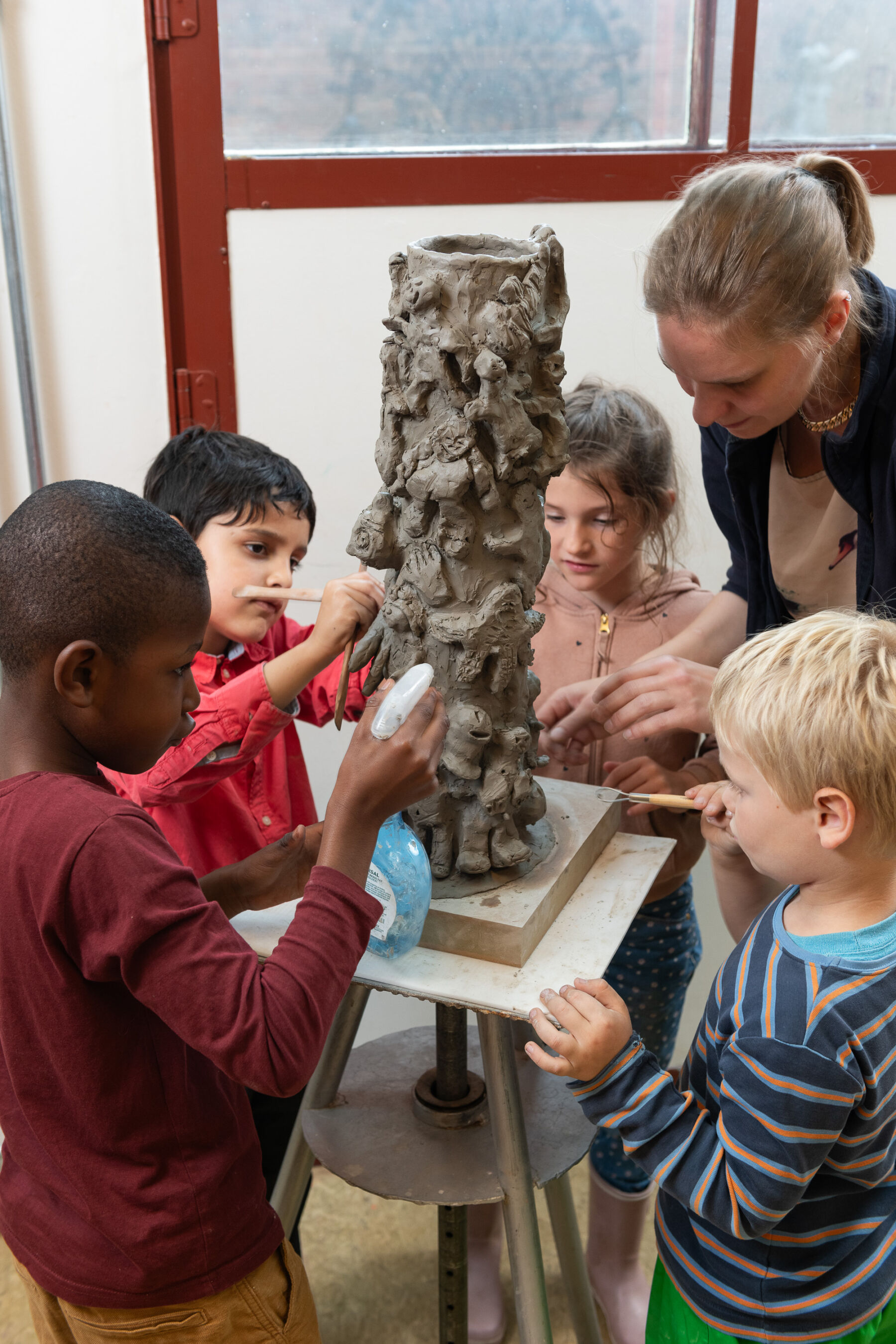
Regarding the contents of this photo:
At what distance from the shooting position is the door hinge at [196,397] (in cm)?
198

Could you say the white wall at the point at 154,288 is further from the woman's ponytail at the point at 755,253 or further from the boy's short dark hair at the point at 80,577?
the boy's short dark hair at the point at 80,577

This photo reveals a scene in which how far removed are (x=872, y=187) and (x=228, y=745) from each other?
5.06ft

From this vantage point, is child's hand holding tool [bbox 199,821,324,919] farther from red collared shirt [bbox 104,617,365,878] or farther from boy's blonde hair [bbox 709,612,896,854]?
boy's blonde hair [bbox 709,612,896,854]

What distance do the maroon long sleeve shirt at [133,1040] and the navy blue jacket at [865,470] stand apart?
2.74 feet

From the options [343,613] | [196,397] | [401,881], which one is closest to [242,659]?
[343,613]

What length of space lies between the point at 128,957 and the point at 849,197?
1.24 meters

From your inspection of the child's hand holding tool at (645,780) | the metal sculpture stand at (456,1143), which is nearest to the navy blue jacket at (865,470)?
the child's hand holding tool at (645,780)

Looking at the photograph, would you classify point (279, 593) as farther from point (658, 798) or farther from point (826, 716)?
point (826, 716)

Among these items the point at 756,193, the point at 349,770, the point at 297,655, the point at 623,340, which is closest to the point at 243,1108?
the point at 349,770

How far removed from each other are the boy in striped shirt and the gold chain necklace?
450 millimetres

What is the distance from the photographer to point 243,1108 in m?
1.10

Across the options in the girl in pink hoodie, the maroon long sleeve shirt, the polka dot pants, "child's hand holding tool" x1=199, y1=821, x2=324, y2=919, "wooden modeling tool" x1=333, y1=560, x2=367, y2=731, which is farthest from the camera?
the polka dot pants

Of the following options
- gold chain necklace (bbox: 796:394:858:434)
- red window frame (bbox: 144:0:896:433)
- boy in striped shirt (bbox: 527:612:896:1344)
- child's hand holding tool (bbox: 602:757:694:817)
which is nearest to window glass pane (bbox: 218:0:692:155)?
red window frame (bbox: 144:0:896:433)

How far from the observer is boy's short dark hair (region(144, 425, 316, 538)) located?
1479mm
